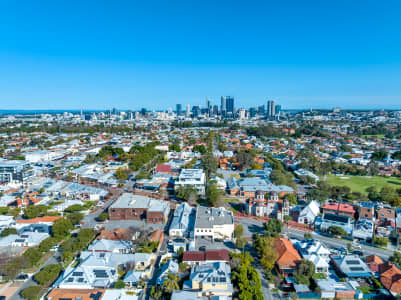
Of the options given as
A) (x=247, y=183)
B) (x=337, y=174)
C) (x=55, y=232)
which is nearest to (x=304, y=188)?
(x=247, y=183)

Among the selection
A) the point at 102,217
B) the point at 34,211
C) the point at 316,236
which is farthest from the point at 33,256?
the point at 316,236

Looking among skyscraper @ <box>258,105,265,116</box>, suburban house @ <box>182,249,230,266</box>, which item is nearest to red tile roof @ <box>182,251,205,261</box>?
suburban house @ <box>182,249,230,266</box>

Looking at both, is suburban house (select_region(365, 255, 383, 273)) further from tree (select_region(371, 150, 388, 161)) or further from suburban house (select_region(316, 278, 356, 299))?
tree (select_region(371, 150, 388, 161))

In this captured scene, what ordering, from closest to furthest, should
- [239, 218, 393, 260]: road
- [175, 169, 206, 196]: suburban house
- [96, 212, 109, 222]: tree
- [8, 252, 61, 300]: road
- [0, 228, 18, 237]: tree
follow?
[8, 252, 61, 300]: road → [239, 218, 393, 260]: road → [0, 228, 18, 237]: tree → [96, 212, 109, 222]: tree → [175, 169, 206, 196]: suburban house

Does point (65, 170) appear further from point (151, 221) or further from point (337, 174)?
point (337, 174)

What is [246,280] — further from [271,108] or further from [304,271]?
[271,108]
